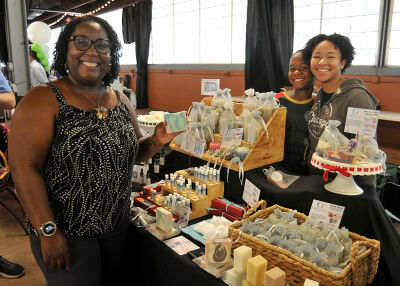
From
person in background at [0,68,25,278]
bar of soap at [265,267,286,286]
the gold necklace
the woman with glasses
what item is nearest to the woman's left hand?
the woman with glasses

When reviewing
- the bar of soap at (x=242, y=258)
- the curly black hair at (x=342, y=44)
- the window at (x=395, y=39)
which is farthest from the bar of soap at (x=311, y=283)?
the window at (x=395, y=39)

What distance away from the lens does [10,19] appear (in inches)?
128

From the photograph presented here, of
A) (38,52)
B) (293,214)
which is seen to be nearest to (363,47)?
(293,214)

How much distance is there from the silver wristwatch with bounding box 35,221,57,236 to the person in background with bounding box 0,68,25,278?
4.35ft

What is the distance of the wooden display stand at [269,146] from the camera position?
68.6 inches

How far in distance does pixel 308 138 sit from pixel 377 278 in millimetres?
882

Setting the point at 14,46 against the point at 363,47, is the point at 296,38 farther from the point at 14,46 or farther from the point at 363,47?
the point at 14,46

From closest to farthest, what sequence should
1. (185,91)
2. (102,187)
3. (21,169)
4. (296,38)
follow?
(21,169) → (102,187) → (296,38) → (185,91)

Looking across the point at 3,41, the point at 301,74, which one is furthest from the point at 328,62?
the point at 3,41

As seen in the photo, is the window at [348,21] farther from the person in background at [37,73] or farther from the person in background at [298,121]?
the person in background at [37,73]

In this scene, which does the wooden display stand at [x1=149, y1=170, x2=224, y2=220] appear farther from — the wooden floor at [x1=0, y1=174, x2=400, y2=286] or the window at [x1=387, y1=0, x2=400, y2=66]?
the window at [x1=387, y1=0, x2=400, y2=66]

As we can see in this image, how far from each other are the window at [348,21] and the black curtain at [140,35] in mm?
4784

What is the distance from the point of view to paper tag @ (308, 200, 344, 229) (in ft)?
4.50

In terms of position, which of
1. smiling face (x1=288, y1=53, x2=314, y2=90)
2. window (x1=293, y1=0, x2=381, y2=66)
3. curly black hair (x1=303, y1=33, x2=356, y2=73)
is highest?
window (x1=293, y1=0, x2=381, y2=66)
